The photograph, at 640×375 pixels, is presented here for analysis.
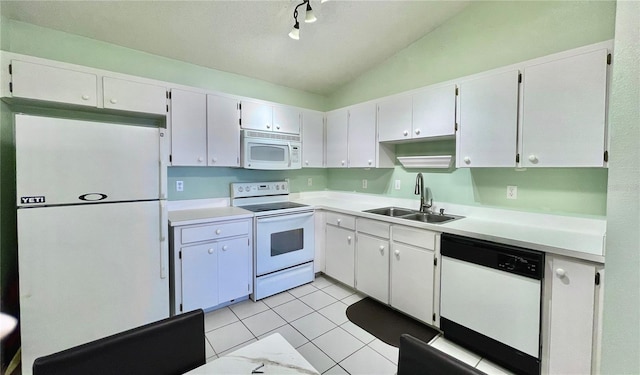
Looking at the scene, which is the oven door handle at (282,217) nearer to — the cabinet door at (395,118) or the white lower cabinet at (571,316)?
the cabinet door at (395,118)

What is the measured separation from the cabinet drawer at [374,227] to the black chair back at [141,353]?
184 cm

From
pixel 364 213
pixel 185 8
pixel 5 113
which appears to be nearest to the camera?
pixel 5 113

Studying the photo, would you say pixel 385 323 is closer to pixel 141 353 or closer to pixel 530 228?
pixel 530 228

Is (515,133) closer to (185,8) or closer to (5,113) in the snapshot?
(185,8)

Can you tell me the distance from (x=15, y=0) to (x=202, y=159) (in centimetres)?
162

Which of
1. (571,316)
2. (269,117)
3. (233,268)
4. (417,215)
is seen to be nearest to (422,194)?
(417,215)

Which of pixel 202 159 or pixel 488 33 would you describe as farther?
pixel 202 159

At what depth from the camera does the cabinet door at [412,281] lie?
2205 millimetres

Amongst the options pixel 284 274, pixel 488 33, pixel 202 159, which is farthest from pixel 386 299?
pixel 488 33

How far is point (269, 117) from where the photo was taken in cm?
312

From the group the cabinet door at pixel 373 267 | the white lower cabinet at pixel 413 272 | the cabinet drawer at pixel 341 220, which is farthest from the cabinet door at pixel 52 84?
the white lower cabinet at pixel 413 272

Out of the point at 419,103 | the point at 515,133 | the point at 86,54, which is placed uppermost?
the point at 86,54

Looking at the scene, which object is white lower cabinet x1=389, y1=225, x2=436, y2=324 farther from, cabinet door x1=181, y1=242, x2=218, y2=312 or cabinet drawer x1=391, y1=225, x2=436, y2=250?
cabinet door x1=181, y1=242, x2=218, y2=312

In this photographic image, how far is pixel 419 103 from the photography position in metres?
2.58
